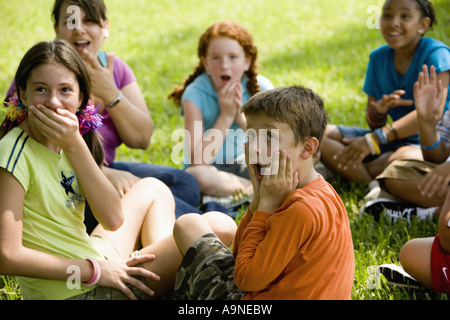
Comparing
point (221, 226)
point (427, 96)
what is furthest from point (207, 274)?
point (427, 96)

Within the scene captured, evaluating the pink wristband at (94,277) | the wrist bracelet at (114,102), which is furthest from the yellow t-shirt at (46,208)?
the wrist bracelet at (114,102)

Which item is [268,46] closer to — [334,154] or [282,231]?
[334,154]

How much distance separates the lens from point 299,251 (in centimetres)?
171

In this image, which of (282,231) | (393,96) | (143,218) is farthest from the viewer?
(393,96)

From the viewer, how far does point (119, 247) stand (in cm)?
229

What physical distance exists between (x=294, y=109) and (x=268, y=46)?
5099 millimetres

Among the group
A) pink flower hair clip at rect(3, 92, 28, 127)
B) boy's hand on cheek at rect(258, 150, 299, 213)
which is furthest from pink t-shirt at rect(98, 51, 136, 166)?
boy's hand on cheek at rect(258, 150, 299, 213)

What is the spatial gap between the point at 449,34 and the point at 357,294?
15.6ft

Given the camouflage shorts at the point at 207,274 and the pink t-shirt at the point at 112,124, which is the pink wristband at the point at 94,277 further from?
the pink t-shirt at the point at 112,124

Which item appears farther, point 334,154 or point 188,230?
point 334,154

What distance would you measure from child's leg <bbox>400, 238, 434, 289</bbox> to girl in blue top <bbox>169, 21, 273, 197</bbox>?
135cm

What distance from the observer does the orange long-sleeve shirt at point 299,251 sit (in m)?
1.67
